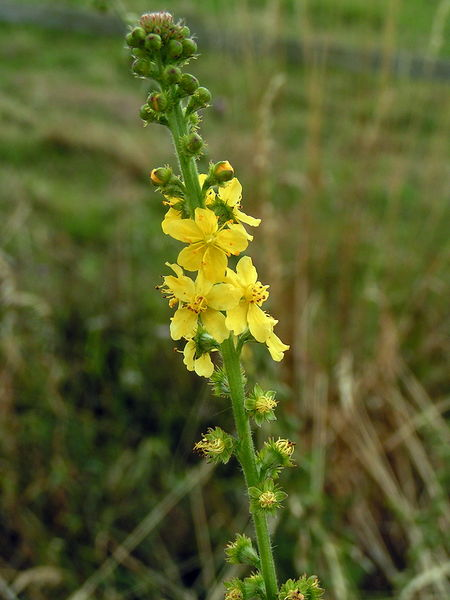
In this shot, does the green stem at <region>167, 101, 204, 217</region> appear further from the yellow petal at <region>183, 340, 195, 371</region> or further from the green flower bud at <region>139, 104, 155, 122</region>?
the yellow petal at <region>183, 340, 195, 371</region>

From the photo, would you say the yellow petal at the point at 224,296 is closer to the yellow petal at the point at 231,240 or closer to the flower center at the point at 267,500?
the yellow petal at the point at 231,240

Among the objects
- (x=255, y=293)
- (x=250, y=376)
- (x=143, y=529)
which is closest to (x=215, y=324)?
(x=255, y=293)

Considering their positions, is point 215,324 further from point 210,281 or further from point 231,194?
point 231,194

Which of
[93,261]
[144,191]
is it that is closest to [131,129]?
[144,191]

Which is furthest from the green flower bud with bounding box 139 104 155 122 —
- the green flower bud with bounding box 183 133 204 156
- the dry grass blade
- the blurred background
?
the dry grass blade

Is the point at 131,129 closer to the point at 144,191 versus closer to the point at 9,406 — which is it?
the point at 144,191

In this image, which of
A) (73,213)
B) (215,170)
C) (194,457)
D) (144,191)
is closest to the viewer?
(215,170)
